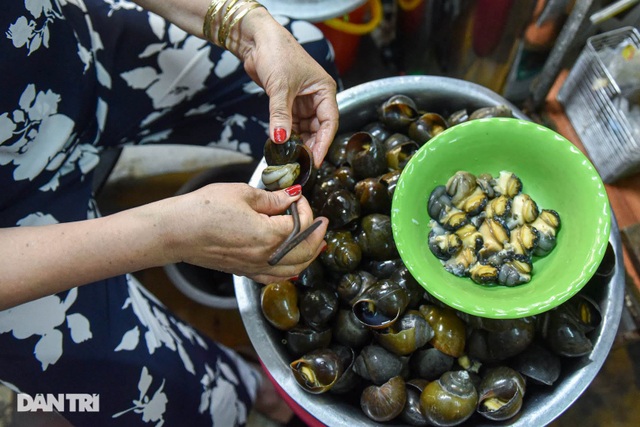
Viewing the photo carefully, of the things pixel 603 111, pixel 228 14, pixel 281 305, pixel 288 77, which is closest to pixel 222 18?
pixel 228 14

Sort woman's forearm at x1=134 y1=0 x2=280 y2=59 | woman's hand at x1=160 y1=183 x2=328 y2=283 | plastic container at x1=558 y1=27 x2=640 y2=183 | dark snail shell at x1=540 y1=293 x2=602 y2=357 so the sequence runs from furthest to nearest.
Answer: plastic container at x1=558 y1=27 x2=640 y2=183
woman's forearm at x1=134 y1=0 x2=280 y2=59
dark snail shell at x1=540 y1=293 x2=602 y2=357
woman's hand at x1=160 y1=183 x2=328 y2=283

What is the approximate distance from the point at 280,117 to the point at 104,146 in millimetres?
551

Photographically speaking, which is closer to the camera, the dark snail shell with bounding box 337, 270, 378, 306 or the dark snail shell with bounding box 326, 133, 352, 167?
the dark snail shell with bounding box 337, 270, 378, 306

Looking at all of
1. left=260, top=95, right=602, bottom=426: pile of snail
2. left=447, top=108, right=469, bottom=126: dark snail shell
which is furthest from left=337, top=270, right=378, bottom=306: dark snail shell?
left=447, top=108, right=469, bottom=126: dark snail shell

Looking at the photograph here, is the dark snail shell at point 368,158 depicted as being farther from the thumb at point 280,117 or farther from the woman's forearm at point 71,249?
the woman's forearm at point 71,249

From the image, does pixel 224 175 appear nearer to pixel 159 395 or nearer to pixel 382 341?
pixel 159 395

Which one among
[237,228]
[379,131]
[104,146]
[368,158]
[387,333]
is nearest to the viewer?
[237,228]

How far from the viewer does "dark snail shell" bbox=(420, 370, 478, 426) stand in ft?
2.39

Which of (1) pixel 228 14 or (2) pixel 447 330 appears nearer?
(2) pixel 447 330

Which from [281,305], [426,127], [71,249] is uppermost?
[426,127]

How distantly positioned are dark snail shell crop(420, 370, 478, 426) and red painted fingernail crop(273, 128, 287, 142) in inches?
16.7

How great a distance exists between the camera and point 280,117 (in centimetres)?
79

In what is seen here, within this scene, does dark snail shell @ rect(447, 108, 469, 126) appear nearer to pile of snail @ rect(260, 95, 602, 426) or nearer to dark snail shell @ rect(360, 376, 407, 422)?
pile of snail @ rect(260, 95, 602, 426)

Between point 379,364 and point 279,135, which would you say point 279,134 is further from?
point 379,364
